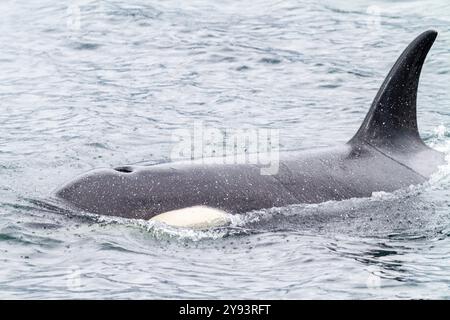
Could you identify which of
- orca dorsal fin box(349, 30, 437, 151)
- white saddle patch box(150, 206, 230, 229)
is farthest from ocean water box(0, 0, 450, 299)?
orca dorsal fin box(349, 30, 437, 151)

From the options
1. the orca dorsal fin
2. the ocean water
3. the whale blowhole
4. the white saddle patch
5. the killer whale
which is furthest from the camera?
the orca dorsal fin

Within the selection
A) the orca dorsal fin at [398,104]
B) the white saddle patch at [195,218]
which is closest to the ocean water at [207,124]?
the white saddle patch at [195,218]

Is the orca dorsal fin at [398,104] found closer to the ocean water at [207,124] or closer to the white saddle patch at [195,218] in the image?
the ocean water at [207,124]

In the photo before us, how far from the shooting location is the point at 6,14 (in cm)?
2427

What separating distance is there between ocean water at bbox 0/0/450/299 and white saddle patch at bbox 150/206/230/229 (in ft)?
0.31

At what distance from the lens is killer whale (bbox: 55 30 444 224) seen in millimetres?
9719

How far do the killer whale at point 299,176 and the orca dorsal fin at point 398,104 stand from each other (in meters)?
0.01

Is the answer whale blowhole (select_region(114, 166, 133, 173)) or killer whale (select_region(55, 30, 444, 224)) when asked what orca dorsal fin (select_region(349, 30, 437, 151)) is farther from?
whale blowhole (select_region(114, 166, 133, 173))

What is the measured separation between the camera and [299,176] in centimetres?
1061

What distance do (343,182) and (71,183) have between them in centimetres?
300

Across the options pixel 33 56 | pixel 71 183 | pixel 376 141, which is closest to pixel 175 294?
pixel 71 183

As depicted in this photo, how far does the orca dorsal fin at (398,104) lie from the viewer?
36.9 ft
